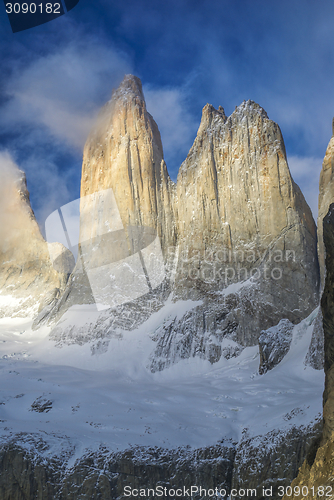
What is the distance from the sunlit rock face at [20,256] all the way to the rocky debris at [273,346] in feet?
159

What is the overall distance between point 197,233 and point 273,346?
2017 centimetres

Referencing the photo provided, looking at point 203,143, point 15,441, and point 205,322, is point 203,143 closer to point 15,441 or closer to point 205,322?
point 205,322

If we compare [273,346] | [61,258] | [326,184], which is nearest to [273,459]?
[273,346]

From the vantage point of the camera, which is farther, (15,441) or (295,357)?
(295,357)

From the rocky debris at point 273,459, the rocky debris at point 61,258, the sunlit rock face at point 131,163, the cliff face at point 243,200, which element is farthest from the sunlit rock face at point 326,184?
the rocky debris at point 61,258

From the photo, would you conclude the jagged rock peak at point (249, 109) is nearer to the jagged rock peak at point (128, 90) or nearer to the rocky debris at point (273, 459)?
the jagged rock peak at point (128, 90)

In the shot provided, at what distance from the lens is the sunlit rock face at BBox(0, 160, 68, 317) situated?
7631 centimetres

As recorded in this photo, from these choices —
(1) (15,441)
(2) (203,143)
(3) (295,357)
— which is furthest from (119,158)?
(1) (15,441)

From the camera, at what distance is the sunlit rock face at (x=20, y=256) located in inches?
3004

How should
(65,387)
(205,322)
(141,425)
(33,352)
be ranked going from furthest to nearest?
1. (33,352)
2. (205,322)
3. (65,387)
4. (141,425)

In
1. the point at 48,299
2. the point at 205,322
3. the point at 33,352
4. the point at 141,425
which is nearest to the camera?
the point at 141,425

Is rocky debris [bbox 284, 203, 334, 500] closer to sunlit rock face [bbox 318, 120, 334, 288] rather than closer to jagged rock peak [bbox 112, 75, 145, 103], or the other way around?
sunlit rock face [bbox 318, 120, 334, 288]

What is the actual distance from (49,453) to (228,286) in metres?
26.1

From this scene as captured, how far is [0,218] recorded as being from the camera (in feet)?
272
